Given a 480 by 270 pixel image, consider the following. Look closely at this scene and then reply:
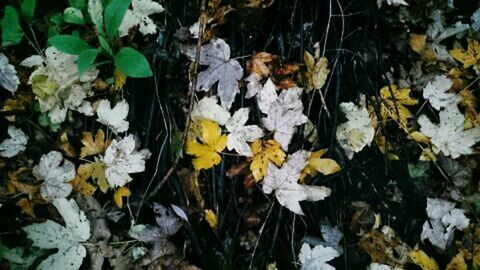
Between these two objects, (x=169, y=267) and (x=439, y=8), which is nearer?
(x=169, y=267)

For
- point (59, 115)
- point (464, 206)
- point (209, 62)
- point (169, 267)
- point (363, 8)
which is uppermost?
point (363, 8)

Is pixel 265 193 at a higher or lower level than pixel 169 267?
higher

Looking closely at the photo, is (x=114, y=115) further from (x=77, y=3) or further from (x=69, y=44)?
(x=77, y=3)

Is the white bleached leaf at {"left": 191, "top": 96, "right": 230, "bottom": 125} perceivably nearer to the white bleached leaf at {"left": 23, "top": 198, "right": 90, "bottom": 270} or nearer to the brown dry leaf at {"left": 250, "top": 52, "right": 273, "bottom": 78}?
the brown dry leaf at {"left": 250, "top": 52, "right": 273, "bottom": 78}

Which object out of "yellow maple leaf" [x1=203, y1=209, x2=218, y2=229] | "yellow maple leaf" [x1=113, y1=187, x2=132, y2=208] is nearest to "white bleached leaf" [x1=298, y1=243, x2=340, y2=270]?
"yellow maple leaf" [x1=203, y1=209, x2=218, y2=229]

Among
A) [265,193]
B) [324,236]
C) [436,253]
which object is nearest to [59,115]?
[265,193]

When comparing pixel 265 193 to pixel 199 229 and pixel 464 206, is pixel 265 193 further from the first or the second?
pixel 464 206
